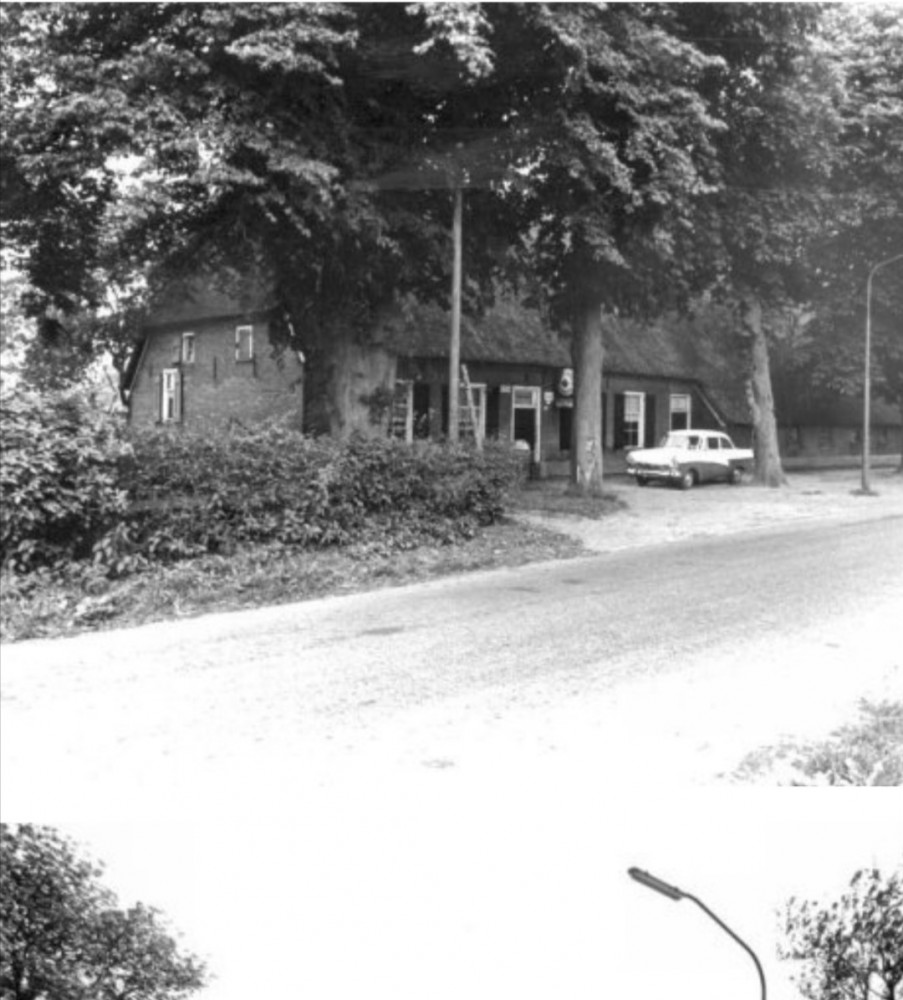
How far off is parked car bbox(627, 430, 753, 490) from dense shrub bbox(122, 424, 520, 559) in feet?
0.72

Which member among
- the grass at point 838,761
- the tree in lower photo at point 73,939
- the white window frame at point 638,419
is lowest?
the tree in lower photo at point 73,939

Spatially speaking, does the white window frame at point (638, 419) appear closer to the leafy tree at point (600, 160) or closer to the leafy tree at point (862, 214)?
the leafy tree at point (600, 160)

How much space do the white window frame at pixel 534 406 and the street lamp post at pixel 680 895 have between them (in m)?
0.64

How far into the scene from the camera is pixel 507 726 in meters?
1.64

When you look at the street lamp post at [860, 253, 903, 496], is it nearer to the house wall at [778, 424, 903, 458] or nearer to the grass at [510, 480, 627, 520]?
the house wall at [778, 424, 903, 458]

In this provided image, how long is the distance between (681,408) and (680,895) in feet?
2.24

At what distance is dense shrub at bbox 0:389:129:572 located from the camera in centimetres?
259

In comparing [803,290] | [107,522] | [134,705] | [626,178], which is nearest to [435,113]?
[626,178]

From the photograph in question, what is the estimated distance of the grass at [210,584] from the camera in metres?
2.14

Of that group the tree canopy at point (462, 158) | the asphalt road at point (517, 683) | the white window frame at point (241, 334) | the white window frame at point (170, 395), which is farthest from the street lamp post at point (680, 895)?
the white window frame at point (170, 395)

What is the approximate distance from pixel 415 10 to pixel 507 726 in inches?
45.4

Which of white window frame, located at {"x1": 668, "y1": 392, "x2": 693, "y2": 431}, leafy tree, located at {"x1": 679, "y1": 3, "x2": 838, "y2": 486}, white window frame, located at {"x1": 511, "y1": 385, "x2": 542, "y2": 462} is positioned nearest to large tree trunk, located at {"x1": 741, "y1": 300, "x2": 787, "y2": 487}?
leafy tree, located at {"x1": 679, "y1": 3, "x2": 838, "y2": 486}

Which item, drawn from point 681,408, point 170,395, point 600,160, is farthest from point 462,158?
point 170,395

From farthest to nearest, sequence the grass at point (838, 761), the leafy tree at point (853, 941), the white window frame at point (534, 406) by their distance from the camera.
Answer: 1. the white window frame at point (534, 406)
2. the grass at point (838, 761)
3. the leafy tree at point (853, 941)
